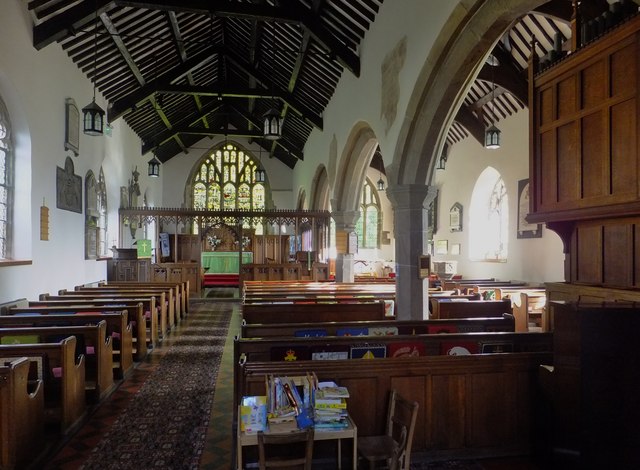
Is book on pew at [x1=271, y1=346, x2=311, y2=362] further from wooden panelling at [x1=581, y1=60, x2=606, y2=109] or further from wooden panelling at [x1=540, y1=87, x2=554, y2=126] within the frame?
wooden panelling at [x1=581, y1=60, x2=606, y2=109]

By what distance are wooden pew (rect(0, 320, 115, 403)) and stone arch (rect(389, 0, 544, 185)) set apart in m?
4.16

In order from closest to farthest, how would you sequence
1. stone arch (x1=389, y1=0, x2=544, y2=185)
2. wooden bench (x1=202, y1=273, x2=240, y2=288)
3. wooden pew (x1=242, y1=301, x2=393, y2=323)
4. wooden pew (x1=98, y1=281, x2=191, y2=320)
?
1. stone arch (x1=389, y1=0, x2=544, y2=185)
2. wooden pew (x1=242, y1=301, x2=393, y2=323)
3. wooden pew (x1=98, y1=281, x2=191, y2=320)
4. wooden bench (x1=202, y1=273, x2=240, y2=288)

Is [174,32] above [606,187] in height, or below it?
above

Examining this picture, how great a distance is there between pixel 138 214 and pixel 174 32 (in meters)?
4.85

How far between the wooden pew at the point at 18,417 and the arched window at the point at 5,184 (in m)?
4.11

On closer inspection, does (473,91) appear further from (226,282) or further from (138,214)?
(226,282)

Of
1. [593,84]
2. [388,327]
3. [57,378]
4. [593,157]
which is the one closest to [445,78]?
[593,84]

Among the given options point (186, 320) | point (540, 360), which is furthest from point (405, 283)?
point (186, 320)

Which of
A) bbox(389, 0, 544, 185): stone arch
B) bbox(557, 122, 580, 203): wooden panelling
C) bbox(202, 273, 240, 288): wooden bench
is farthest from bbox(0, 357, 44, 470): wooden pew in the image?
bbox(202, 273, 240, 288): wooden bench

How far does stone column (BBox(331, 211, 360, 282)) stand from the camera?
33.8 ft

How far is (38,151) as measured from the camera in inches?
272

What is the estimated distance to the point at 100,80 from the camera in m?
9.74

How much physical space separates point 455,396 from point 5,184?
6.67 m

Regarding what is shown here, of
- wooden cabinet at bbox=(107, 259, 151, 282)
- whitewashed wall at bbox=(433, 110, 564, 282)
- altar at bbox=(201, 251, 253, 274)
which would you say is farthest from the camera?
altar at bbox=(201, 251, 253, 274)
